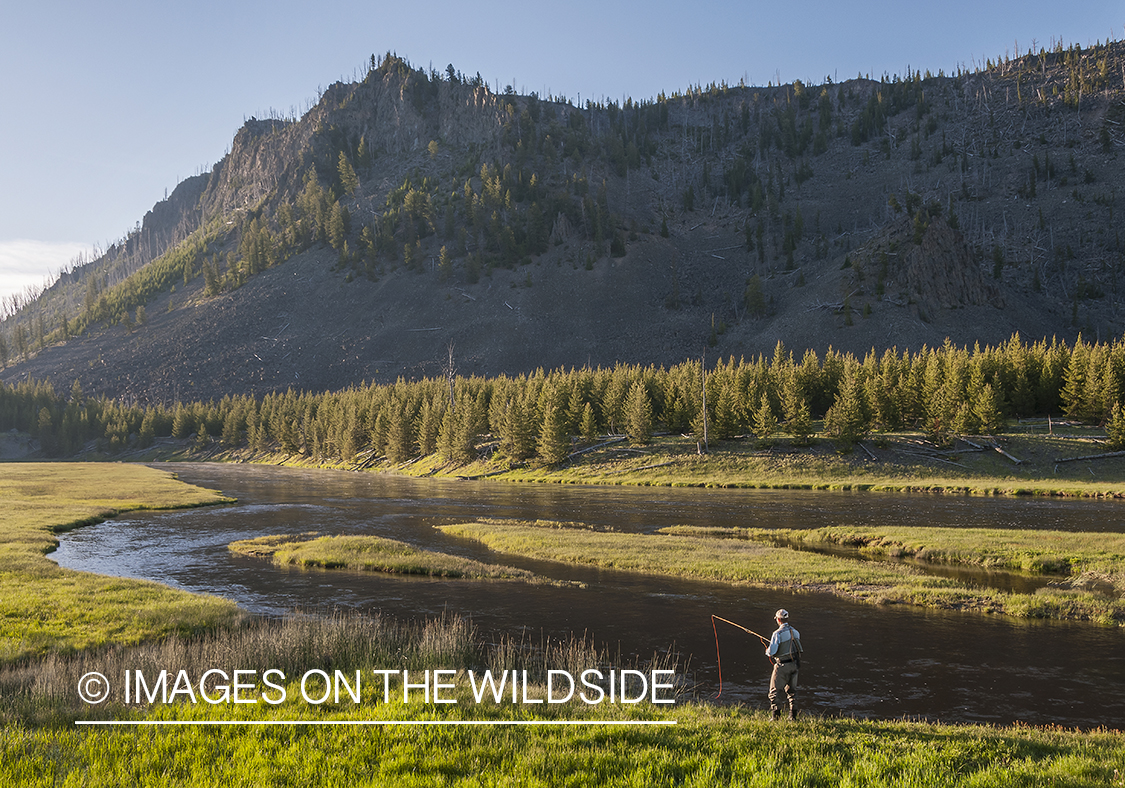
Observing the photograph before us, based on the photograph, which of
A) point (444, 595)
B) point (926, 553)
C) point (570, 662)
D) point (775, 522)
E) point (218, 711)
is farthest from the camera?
point (775, 522)

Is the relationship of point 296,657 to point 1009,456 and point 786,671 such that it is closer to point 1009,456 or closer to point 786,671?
point 786,671

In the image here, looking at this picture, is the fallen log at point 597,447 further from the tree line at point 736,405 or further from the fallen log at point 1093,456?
the fallen log at point 1093,456

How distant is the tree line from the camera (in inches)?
3551

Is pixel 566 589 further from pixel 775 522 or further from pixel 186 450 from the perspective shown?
pixel 186 450

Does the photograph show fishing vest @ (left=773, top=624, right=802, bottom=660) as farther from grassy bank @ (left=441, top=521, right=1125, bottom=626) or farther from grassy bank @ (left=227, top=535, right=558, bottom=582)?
grassy bank @ (left=227, top=535, right=558, bottom=582)

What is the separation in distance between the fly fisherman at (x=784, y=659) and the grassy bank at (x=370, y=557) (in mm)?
20462

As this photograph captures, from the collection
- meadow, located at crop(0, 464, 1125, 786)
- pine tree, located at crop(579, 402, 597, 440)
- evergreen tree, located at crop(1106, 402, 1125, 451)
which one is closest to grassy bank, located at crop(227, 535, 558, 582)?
meadow, located at crop(0, 464, 1125, 786)

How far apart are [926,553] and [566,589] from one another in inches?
933

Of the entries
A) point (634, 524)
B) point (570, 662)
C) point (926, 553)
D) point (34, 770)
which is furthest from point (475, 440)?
point (34, 770)

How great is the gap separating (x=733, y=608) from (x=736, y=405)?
77.0m

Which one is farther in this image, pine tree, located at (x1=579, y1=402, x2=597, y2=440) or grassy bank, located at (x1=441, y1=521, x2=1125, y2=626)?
pine tree, located at (x1=579, y1=402, x2=597, y2=440)

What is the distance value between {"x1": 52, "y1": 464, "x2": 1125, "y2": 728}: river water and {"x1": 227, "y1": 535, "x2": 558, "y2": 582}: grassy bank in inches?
53.3

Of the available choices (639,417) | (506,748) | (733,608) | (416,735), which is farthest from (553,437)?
(506,748)

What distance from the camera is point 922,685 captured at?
64.7 feet
